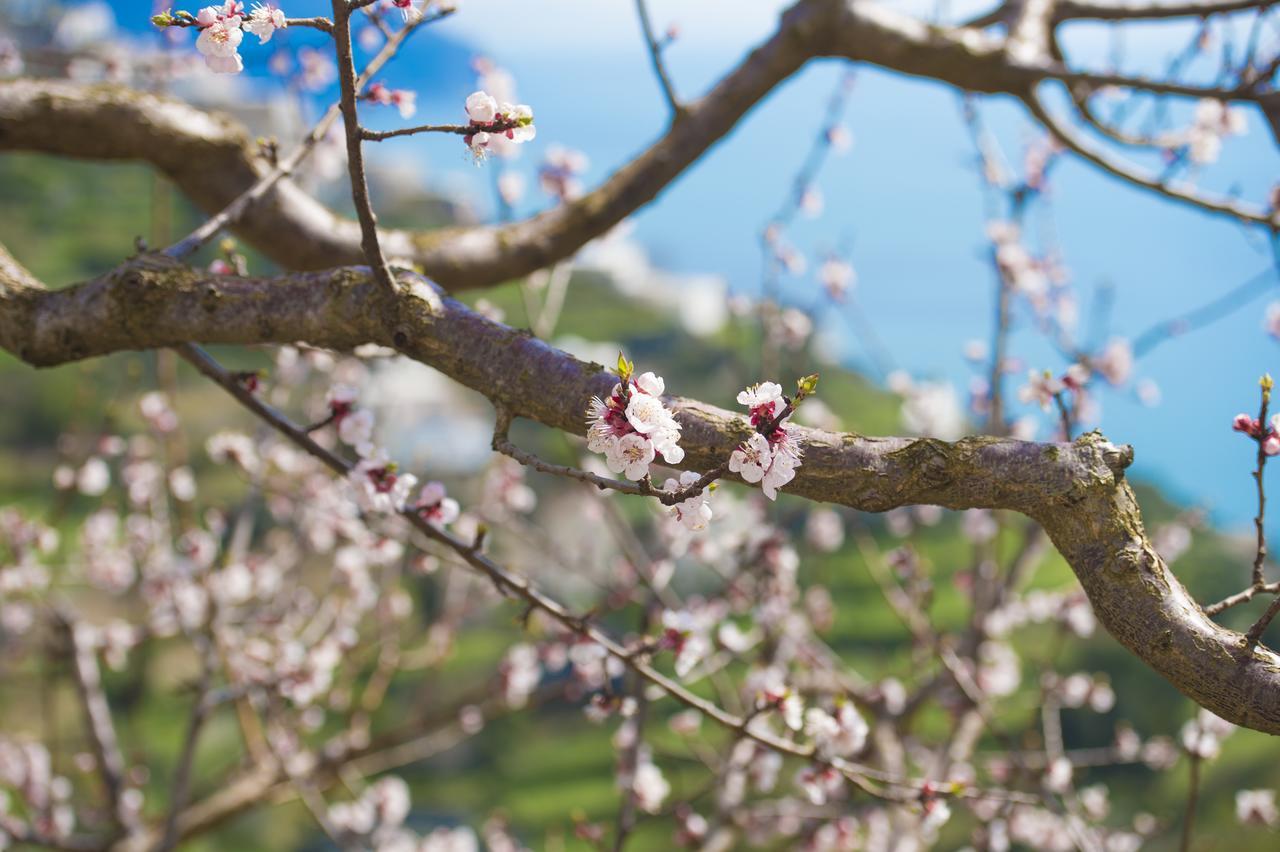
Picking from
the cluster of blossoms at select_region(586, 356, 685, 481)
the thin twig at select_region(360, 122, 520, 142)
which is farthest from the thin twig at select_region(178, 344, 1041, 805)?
the thin twig at select_region(360, 122, 520, 142)

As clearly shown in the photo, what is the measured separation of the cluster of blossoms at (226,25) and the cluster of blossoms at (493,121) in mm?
207

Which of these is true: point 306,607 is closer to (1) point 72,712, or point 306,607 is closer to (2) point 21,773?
(2) point 21,773

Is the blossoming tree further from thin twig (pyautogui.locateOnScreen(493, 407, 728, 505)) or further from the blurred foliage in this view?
the blurred foliage

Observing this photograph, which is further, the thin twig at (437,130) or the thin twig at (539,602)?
the thin twig at (539,602)

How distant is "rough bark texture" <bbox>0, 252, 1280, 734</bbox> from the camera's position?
0.86 metres

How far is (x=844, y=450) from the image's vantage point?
92 centimetres

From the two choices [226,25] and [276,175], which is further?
[276,175]

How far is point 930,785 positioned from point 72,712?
5.43m

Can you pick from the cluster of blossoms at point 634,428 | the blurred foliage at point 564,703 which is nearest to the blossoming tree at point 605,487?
the cluster of blossoms at point 634,428

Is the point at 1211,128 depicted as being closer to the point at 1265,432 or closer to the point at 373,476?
the point at 1265,432

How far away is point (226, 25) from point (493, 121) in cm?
30

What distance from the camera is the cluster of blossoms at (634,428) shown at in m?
0.82

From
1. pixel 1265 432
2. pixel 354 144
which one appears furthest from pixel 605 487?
pixel 1265 432

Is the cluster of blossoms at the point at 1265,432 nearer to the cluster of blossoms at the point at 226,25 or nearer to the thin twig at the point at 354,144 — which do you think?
the thin twig at the point at 354,144
